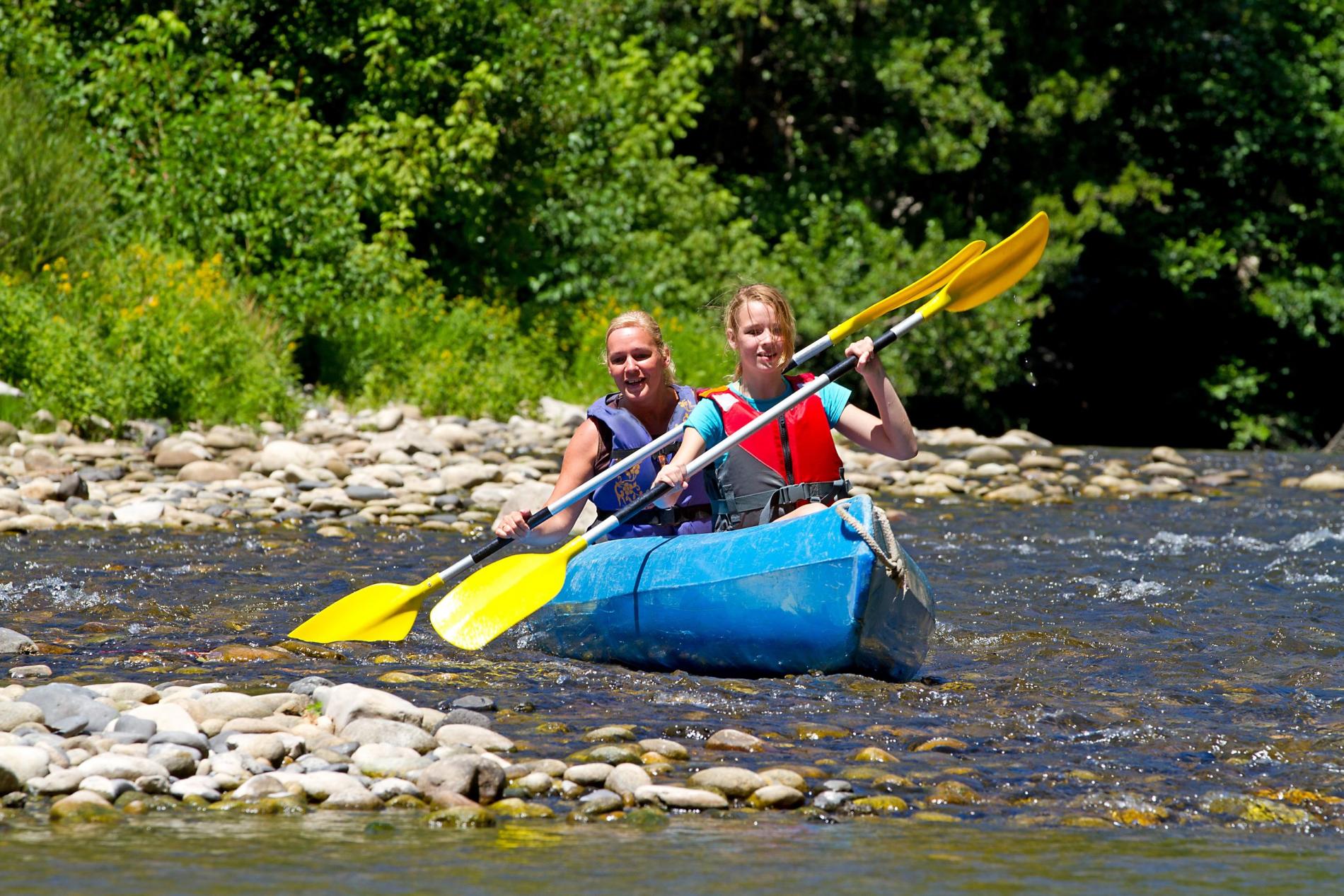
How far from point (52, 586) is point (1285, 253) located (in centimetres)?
1533

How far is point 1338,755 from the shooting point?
378 centimetres

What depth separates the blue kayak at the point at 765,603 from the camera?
4.42 m

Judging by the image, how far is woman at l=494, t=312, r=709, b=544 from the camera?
5.09 m

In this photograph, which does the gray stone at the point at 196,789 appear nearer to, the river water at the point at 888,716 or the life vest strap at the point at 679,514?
the river water at the point at 888,716

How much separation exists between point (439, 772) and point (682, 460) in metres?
1.65

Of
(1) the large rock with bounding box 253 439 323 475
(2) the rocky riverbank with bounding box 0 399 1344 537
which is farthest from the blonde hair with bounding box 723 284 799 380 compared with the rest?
(1) the large rock with bounding box 253 439 323 475

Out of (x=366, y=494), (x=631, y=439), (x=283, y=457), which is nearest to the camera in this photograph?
(x=631, y=439)

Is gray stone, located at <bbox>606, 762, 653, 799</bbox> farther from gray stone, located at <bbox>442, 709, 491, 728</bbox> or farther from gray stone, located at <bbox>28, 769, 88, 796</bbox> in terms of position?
gray stone, located at <bbox>28, 769, 88, 796</bbox>

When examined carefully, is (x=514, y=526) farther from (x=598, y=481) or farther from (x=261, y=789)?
(x=261, y=789)

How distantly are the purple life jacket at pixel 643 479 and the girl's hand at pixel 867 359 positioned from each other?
70cm

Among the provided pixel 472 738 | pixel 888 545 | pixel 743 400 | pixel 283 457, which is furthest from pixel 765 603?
pixel 283 457

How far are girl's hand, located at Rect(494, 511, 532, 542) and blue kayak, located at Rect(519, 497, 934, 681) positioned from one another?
30cm

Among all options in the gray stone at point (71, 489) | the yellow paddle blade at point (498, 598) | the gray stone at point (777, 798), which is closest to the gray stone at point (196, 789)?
the gray stone at point (777, 798)

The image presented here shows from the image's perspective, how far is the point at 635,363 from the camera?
16.7 feet
